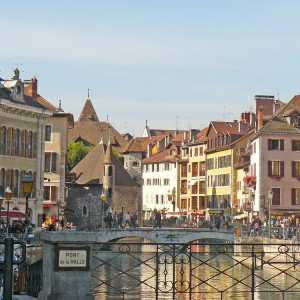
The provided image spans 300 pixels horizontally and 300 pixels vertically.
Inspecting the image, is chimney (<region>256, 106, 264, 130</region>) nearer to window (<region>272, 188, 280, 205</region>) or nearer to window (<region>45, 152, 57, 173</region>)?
window (<region>272, 188, 280, 205</region>)

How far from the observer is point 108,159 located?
127 metres

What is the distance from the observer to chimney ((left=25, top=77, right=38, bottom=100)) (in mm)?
95312

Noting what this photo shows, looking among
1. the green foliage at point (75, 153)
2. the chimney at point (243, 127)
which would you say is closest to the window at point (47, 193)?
the chimney at point (243, 127)

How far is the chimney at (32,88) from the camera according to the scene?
313 ft

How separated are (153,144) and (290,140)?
75.5 metres

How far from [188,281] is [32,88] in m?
71.2

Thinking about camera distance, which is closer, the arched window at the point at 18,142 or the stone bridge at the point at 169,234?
the stone bridge at the point at 169,234

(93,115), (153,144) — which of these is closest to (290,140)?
(153,144)

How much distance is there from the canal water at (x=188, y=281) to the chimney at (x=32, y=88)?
1038 inches

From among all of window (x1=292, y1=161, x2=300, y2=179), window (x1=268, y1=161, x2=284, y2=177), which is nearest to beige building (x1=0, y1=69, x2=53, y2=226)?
window (x1=268, y1=161, x2=284, y2=177)

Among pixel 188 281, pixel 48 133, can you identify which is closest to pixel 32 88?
pixel 48 133

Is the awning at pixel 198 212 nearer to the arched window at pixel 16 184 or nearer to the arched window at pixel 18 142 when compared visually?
the arched window at pixel 18 142

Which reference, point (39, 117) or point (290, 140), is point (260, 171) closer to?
point (290, 140)

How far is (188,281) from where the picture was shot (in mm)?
25500
